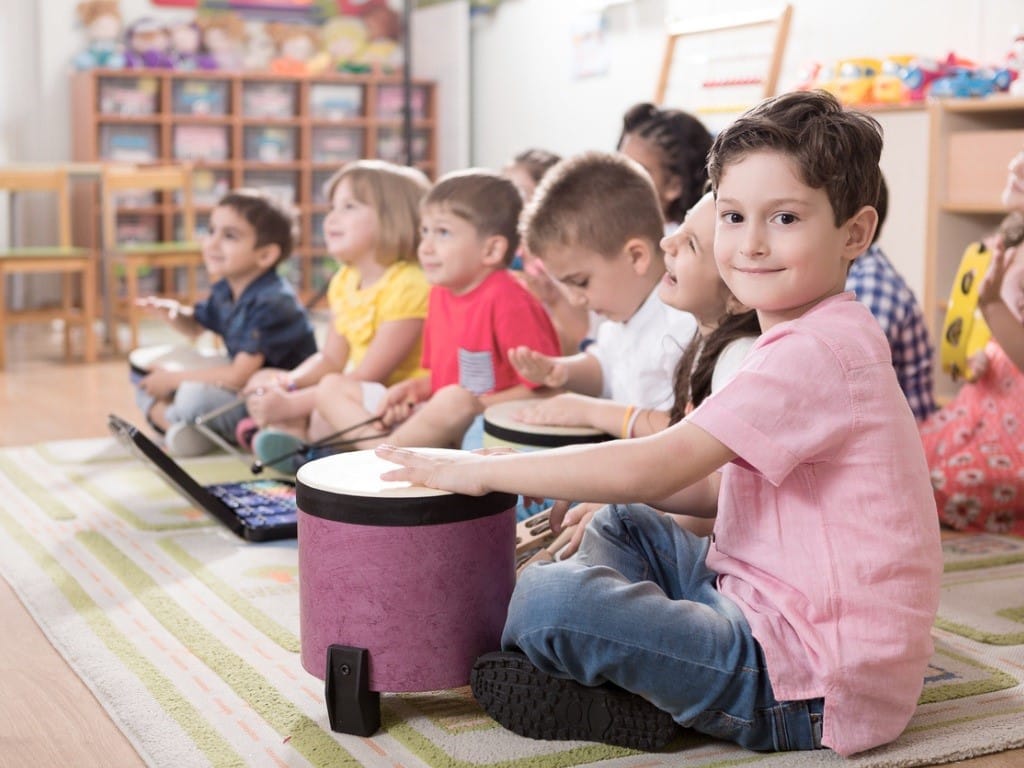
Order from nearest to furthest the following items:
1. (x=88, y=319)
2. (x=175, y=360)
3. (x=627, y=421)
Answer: (x=627, y=421), (x=175, y=360), (x=88, y=319)

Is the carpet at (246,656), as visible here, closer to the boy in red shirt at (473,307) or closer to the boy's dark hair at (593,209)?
the boy in red shirt at (473,307)

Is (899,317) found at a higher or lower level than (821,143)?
lower

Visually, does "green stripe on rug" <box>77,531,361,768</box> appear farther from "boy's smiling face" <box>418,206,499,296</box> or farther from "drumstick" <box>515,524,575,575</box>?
"boy's smiling face" <box>418,206,499,296</box>

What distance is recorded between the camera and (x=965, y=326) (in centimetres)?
256

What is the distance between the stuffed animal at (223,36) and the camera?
6.54 metres

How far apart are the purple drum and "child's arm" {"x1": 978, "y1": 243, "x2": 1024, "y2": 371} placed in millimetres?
1197

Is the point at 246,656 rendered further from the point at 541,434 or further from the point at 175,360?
the point at 175,360

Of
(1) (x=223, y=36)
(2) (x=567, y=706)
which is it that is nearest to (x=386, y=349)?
(2) (x=567, y=706)

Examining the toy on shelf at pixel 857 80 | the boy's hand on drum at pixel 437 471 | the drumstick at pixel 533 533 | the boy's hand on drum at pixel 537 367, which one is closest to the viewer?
the boy's hand on drum at pixel 437 471

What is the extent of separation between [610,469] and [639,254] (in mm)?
848

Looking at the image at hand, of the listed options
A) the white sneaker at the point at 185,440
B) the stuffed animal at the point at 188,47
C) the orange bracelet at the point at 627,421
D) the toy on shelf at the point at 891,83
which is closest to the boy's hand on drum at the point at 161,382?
the white sneaker at the point at 185,440

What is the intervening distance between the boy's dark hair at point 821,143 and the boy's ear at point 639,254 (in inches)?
29.2

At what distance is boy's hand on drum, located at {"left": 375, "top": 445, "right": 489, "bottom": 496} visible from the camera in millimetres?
1316

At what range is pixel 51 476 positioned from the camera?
2699 millimetres
